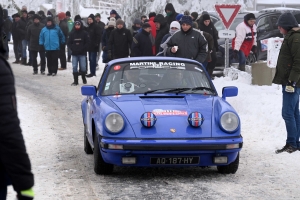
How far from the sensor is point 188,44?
12438mm

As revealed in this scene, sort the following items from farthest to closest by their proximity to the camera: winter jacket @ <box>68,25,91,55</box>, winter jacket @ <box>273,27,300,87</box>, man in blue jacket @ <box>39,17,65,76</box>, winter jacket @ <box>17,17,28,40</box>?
winter jacket @ <box>17,17,28,40</box> < man in blue jacket @ <box>39,17,65,76</box> < winter jacket @ <box>68,25,91,55</box> < winter jacket @ <box>273,27,300,87</box>

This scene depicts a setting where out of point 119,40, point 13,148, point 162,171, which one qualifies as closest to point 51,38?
point 119,40

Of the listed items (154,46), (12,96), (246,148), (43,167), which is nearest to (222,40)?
(154,46)

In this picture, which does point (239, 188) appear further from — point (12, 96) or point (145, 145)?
point (12, 96)

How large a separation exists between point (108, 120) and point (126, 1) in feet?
129

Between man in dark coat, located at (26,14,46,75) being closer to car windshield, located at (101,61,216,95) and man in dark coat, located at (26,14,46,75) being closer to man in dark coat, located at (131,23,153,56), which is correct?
man in dark coat, located at (131,23,153,56)

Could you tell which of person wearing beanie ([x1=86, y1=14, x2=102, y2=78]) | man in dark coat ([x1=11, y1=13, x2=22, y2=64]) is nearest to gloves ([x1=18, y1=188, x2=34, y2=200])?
person wearing beanie ([x1=86, y1=14, x2=102, y2=78])

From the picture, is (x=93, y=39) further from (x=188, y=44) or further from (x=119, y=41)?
(x=188, y=44)

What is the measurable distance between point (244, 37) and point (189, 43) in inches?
193

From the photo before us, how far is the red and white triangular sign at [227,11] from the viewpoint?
15.7 m

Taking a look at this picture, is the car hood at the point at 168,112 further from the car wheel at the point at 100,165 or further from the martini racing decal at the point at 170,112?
the car wheel at the point at 100,165

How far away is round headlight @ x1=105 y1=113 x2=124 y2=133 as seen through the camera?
7.39 m

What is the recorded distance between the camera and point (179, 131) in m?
7.39

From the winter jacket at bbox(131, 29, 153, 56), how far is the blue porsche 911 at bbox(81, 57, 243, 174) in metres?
7.29
